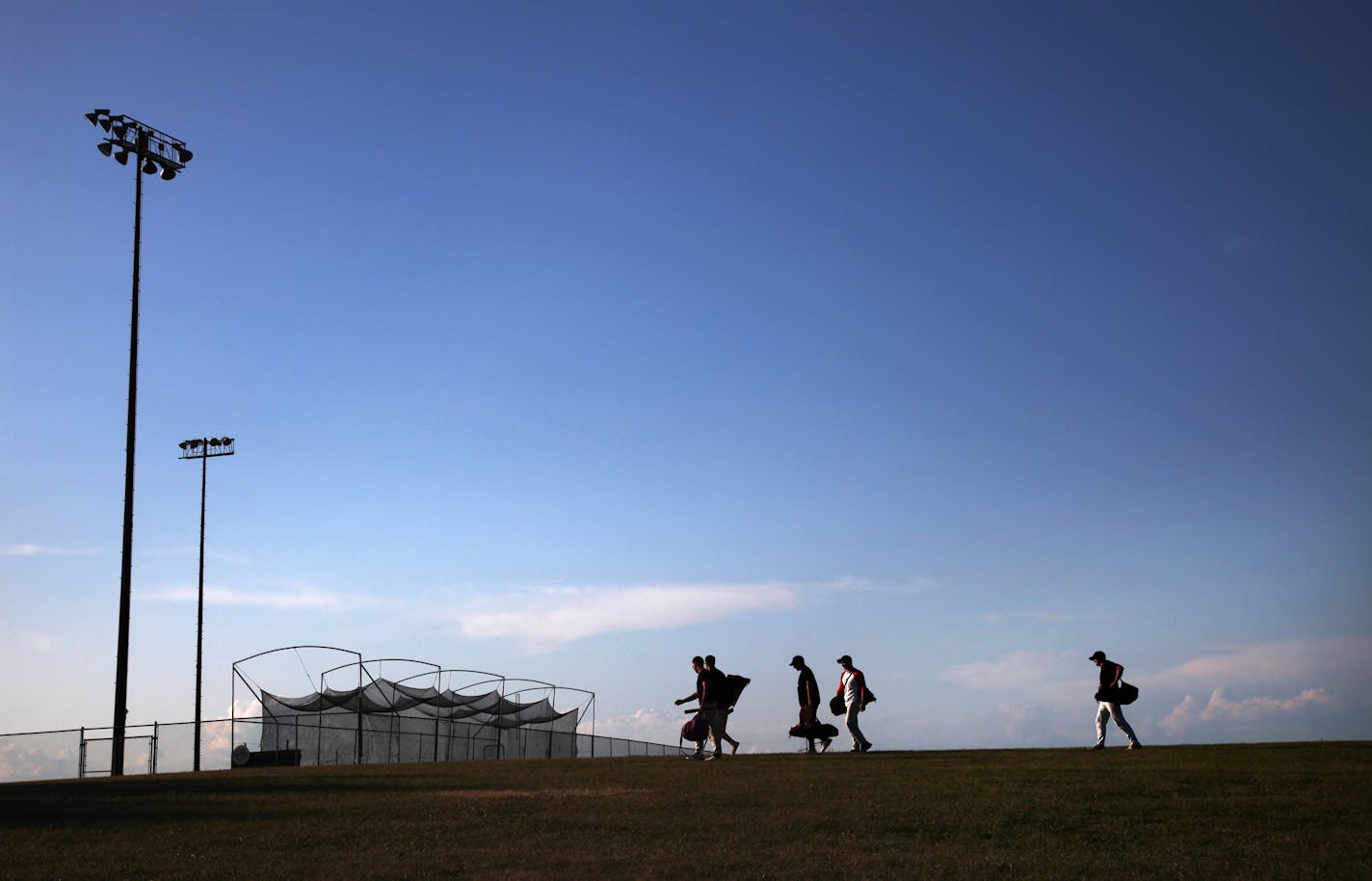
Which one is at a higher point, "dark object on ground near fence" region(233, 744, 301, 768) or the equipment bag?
the equipment bag

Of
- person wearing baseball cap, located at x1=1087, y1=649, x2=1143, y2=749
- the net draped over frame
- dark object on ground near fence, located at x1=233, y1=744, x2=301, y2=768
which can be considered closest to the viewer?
person wearing baseball cap, located at x1=1087, y1=649, x2=1143, y2=749

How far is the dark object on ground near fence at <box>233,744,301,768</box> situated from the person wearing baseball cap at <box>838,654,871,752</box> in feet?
53.9

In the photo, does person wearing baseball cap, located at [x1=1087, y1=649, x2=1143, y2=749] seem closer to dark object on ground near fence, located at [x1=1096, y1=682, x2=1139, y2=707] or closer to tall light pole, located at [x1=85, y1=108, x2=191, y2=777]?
dark object on ground near fence, located at [x1=1096, y1=682, x2=1139, y2=707]

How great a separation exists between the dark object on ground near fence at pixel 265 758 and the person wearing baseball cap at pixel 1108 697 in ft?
70.7

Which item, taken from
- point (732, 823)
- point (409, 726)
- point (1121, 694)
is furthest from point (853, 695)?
point (409, 726)

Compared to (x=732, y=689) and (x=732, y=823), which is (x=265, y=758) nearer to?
(x=732, y=689)

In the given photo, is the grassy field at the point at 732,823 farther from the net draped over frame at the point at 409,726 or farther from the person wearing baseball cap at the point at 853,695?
the net draped over frame at the point at 409,726

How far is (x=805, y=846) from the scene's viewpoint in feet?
44.8

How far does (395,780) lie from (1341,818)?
14.1 metres

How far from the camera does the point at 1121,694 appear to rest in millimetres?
25047

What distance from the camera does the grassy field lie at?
1272cm

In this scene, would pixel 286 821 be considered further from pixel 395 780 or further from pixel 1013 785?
pixel 1013 785

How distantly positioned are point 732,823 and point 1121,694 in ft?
43.6

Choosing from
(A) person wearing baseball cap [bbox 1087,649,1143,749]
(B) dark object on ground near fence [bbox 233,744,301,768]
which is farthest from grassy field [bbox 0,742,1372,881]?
(B) dark object on ground near fence [bbox 233,744,301,768]
